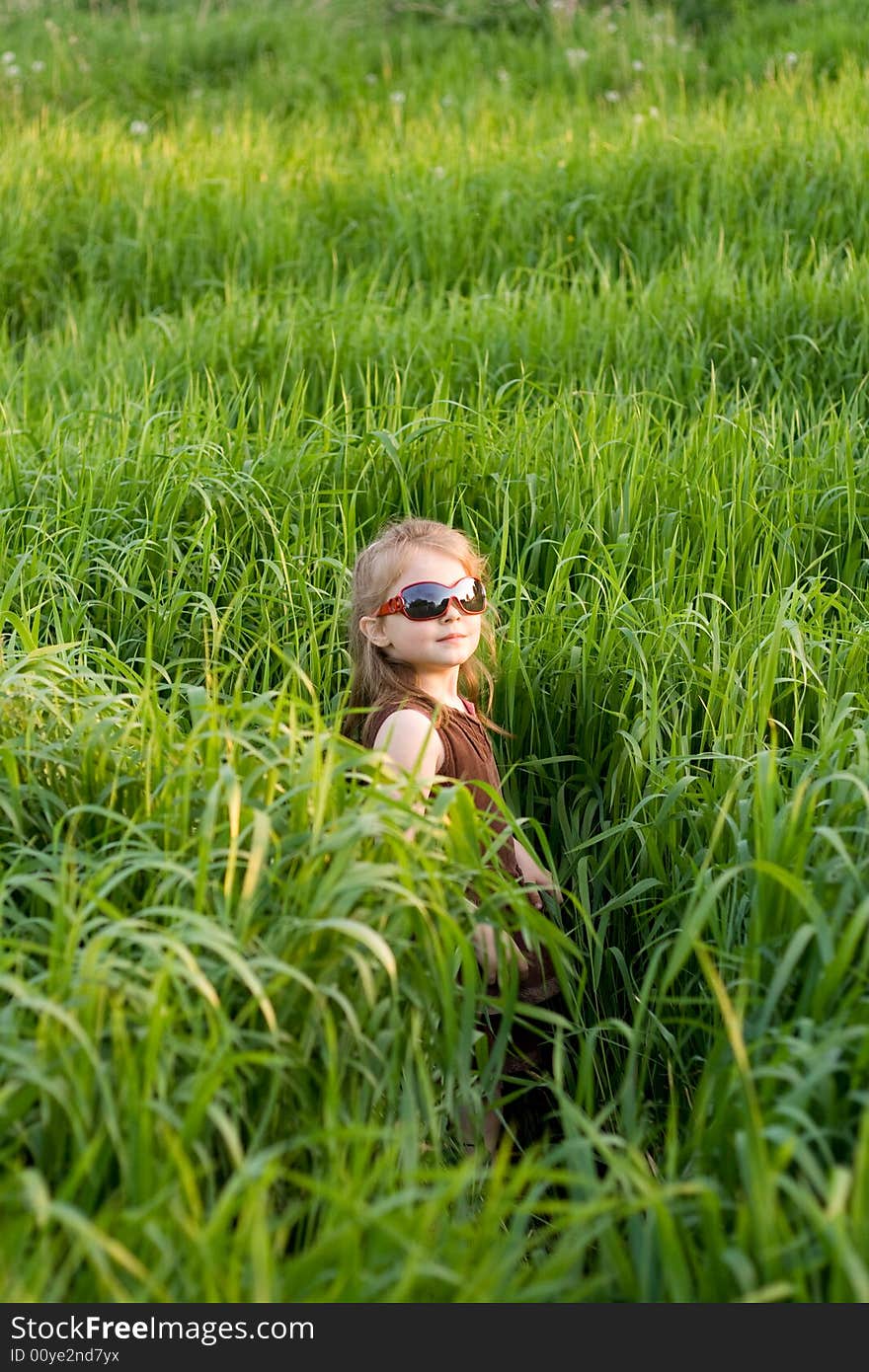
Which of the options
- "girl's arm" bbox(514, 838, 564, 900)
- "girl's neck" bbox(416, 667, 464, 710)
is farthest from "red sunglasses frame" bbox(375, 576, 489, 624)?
"girl's arm" bbox(514, 838, 564, 900)

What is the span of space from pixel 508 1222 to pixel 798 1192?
0.80 m

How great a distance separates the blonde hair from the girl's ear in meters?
0.02

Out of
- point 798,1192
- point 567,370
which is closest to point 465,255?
point 567,370

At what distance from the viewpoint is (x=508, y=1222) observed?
7.00ft

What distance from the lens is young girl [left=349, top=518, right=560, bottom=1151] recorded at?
2.37 m

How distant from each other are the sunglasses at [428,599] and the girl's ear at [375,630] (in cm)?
5

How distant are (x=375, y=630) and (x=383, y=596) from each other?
0.21 ft

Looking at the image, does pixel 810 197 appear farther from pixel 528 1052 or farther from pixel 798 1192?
pixel 798 1192

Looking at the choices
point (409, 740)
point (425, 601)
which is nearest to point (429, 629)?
point (425, 601)

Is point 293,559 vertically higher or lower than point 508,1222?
higher

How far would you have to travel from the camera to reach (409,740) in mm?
2346

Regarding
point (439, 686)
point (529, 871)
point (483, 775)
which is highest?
point (439, 686)

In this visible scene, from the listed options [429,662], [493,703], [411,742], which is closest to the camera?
[411,742]

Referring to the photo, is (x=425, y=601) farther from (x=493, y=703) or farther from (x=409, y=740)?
(x=493, y=703)
